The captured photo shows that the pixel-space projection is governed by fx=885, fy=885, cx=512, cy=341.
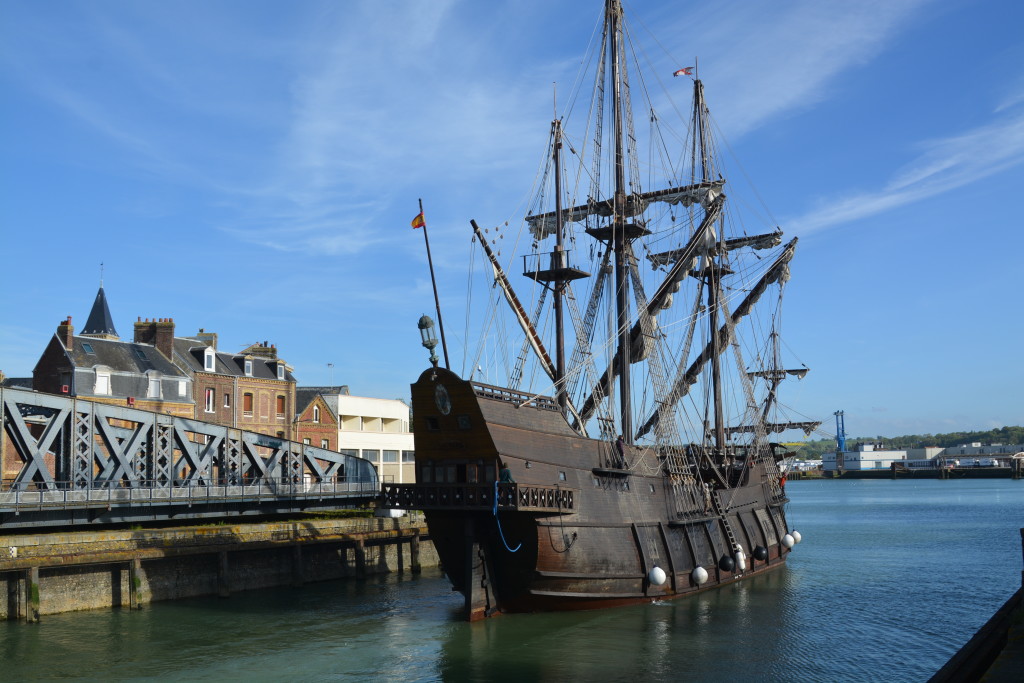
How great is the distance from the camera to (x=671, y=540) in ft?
115

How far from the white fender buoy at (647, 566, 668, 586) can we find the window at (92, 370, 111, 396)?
34094mm

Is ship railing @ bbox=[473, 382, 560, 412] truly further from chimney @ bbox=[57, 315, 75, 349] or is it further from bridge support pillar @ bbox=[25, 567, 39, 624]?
chimney @ bbox=[57, 315, 75, 349]

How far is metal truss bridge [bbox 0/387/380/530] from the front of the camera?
3312cm

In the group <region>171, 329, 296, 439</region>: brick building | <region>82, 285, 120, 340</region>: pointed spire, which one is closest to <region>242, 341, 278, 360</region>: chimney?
<region>171, 329, 296, 439</region>: brick building

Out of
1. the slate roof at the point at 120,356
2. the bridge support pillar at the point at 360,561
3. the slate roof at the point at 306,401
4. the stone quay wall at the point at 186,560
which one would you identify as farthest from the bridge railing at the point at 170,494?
the slate roof at the point at 306,401

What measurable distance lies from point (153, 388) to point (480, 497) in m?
31.7

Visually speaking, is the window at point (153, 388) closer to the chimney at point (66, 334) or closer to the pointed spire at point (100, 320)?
the chimney at point (66, 334)

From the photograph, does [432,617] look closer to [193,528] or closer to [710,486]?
[193,528]

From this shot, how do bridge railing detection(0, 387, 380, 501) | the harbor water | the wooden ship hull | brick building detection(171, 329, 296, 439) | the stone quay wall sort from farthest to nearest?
brick building detection(171, 329, 296, 439) < bridge railing detection(0, 387, 380, 501) < the stone quay wall < the wooden ship hull < the harbor water

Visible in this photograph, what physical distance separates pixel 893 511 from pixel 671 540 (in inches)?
2702

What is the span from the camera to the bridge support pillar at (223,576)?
3512 cm

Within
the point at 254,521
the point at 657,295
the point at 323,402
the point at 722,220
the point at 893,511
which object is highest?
the point at 722,220

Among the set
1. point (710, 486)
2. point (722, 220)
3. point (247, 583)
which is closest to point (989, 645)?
point (710, 486)

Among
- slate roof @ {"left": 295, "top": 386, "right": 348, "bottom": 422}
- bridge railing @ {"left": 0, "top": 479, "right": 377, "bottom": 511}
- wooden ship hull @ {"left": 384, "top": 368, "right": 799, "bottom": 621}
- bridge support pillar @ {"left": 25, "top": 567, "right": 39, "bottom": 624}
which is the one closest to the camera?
wooden ship hull @ {"left": 384, "top": 368, "right": 799, "bottom": 621}
